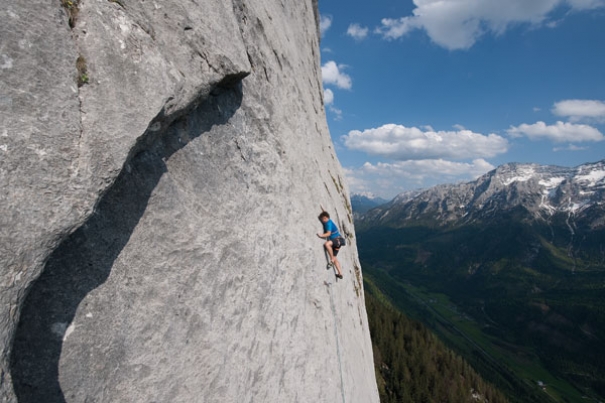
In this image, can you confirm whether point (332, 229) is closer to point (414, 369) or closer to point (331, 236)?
point (331, 236)

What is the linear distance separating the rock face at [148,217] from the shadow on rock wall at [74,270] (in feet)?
0.09

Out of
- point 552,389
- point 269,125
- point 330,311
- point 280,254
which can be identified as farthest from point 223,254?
point 552,389

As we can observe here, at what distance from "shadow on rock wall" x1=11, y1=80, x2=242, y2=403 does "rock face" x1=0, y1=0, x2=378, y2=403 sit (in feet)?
0.09

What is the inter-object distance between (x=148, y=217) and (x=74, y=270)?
1740mm

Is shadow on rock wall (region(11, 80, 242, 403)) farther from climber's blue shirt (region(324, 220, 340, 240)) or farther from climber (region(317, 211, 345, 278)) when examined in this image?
climber's blue shirt (region(324, 220, 340, 240))

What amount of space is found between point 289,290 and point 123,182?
640 centimetres

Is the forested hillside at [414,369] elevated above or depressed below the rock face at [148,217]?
below

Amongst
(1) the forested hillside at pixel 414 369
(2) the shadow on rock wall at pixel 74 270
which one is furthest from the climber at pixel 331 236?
(1) the forested hillside at pixel 414 369

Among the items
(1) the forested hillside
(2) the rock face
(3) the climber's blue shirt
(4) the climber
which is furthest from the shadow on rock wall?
(1) the forested hillside

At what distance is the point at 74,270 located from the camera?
6180mm

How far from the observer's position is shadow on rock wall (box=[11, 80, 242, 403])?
5.61 m

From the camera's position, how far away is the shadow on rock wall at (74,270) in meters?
5.61

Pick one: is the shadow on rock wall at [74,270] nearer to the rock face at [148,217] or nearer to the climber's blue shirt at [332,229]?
the rock face at [148,217]

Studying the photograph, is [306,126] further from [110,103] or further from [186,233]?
[110,103]
